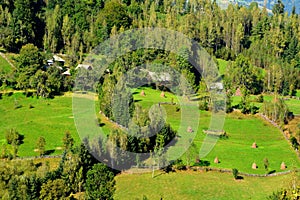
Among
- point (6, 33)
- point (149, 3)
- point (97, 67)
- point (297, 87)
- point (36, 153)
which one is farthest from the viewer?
point (149, 3)

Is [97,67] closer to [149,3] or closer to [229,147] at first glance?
[229,147]

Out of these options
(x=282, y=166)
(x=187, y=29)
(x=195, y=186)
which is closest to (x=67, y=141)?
(x=195, y=186)

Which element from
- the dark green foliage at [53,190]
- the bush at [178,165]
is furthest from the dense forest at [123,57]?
the bush at [178,165]

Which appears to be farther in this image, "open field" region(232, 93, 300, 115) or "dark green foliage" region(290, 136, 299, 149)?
"open field" region(232, 93, 300, 115)

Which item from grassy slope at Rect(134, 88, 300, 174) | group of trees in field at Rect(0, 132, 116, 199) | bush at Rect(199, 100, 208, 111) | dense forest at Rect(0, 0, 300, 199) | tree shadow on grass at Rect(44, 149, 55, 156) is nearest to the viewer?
group of trees in field at Rect(0, 132, 116, 199)

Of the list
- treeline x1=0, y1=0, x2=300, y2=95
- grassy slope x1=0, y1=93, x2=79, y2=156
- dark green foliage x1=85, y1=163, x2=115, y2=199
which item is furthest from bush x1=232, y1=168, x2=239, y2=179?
treeline x1=0, y1=0, x2=300, y2=95

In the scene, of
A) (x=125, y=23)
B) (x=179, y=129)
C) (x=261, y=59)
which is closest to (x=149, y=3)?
(x=125, y=23)

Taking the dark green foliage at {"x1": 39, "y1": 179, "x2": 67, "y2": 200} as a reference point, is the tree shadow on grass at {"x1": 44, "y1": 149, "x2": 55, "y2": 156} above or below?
above

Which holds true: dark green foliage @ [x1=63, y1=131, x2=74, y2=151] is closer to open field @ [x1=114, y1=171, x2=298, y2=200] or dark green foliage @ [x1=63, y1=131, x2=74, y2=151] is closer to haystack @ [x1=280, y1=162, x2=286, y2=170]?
open field @ [x1=114, y1=171, x2=298, y2=200]
